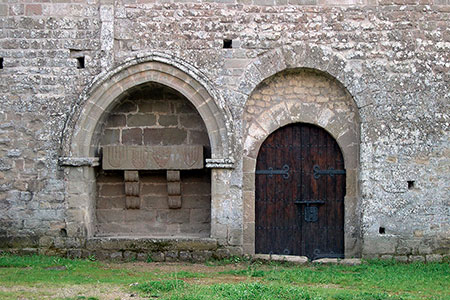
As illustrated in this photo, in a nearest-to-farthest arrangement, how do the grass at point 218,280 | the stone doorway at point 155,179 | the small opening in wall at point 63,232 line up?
1. the grass at point 218,280
2. the small opening in wall at point 63,232
3. the stone doorway at point 155,179

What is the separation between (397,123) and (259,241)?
2684mm

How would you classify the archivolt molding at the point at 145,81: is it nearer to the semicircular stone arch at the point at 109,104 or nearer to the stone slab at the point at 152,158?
the semicircular stone arch at the point at 109,104

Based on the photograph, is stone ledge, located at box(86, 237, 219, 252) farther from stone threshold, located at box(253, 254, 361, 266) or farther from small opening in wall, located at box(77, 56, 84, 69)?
small opening in wall, located at box(77, 56, 84, 69)

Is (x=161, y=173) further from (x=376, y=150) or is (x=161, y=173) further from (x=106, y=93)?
(x=376, y=150)

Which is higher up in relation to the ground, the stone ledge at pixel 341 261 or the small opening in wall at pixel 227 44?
the small opening in wall at pixel 227 44

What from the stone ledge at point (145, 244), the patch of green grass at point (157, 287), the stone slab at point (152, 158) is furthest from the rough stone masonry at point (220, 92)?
the patch of green grass at point (157, 287)

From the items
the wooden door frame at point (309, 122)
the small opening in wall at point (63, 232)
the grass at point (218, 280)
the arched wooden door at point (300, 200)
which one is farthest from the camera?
the arched wooden door at point (300, 200)

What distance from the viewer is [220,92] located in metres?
8.73

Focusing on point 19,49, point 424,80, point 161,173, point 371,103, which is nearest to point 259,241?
point 161,173

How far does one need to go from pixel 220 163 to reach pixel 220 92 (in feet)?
3.39

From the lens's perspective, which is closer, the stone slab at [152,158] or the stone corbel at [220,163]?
the stone corbel at [220,163]

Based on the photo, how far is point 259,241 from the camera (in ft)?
29.6

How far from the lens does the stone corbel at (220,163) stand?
866 centimetres

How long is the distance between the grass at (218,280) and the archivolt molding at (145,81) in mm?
1666
